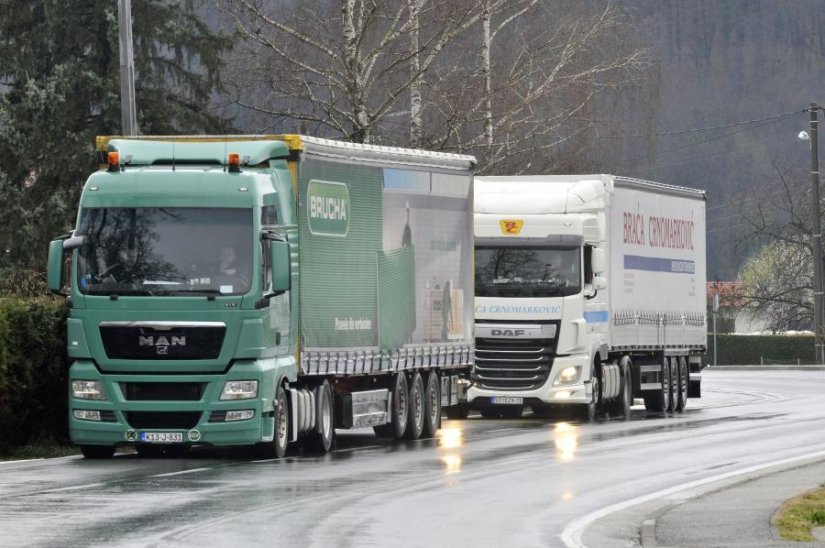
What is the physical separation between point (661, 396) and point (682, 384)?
1.48 metres

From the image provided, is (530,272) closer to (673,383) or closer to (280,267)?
(673,383)

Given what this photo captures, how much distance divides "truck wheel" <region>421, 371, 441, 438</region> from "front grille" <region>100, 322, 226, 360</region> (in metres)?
5.87

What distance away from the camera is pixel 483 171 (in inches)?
1601

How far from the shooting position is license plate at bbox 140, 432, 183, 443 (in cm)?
2156

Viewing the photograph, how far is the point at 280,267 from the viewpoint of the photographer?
70.8ft

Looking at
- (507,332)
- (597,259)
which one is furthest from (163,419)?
(597,259)

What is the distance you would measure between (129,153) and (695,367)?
18239 mm

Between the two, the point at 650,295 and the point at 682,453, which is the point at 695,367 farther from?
the point at 682,453

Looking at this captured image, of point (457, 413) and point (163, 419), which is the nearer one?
point (163, 419)

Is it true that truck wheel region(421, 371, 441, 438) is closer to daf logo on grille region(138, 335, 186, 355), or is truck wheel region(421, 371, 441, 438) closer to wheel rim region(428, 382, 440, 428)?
wheel rim region(428, 382, 440, 428)

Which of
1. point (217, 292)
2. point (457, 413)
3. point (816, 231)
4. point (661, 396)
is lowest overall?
point (457, 413)

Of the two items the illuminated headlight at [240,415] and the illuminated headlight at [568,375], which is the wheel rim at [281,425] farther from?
the illuminated headlight at [568,375]

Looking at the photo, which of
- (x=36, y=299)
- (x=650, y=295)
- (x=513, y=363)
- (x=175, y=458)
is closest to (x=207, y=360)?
(x=175, y=458)

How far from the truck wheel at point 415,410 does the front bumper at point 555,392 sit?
177 inches
